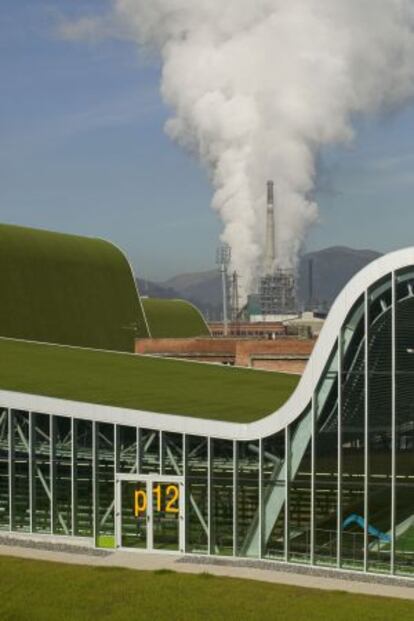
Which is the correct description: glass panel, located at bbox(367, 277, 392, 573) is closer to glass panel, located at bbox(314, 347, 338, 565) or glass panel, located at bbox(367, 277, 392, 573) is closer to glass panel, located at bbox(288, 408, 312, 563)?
glass panel, located at bbox(314, 347, 338, 565)

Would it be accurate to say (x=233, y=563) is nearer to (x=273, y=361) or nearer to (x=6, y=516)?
(x=6, y=516)

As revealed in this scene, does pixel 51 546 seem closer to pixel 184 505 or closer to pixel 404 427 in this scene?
pixel 184 505

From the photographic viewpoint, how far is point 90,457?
40.6 metres

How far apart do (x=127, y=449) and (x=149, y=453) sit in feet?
2.87

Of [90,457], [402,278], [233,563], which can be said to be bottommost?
[233,563]

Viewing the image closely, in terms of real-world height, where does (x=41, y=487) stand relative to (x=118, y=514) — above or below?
above

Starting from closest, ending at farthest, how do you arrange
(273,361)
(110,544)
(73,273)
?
1. (110,544)
2. (273,361)
3. (73,273)

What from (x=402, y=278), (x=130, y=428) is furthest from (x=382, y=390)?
(x=130, y=428)

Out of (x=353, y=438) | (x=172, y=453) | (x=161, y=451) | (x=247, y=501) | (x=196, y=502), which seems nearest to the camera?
(x=353, y=438)

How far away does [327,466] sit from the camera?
122ft

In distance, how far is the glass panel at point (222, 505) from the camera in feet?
126

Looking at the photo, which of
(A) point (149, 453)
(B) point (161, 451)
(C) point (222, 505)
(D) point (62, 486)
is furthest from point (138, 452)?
(C) point (222, 505)

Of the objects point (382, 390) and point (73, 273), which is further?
point (73, 273)

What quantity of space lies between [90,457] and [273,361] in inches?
1564
